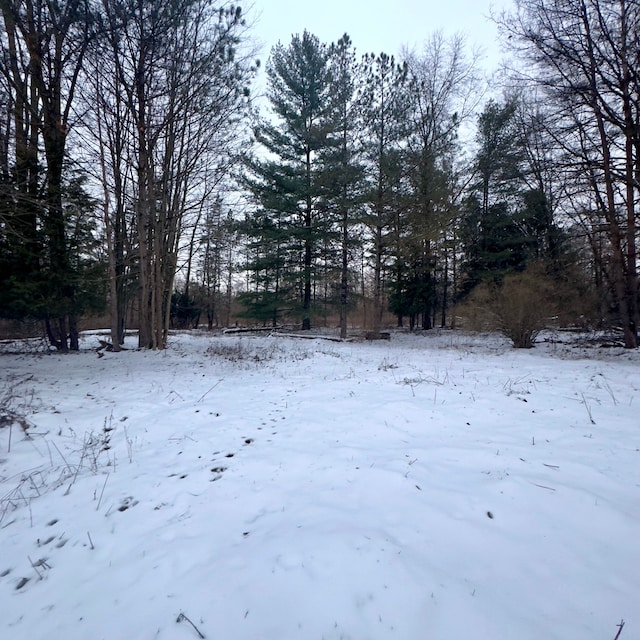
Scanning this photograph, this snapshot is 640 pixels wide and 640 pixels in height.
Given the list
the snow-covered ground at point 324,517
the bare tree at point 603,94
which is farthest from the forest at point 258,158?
the snow-covered ground at point 324,517

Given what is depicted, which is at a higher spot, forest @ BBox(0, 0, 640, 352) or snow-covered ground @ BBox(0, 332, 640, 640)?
forest @ BBox(0, 0, 640, 352)

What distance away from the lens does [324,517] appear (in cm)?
227

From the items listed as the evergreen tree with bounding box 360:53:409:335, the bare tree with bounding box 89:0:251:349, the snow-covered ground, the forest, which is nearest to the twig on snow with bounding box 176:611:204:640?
the snow-covered ground

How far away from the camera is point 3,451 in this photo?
11.5 ft

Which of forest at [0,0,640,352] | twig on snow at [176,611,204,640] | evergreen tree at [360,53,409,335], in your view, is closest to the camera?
twig on snow at [176,611,204,640]

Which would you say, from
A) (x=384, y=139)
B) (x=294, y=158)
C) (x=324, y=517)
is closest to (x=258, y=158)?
(x=294, y=158)

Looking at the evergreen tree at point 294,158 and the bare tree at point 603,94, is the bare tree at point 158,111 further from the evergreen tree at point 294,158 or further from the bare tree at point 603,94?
the bare tree at point 603,94

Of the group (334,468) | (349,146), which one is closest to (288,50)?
(349,146)

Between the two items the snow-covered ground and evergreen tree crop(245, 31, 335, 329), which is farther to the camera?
evergreen tree crop(245, 31, 335, 329)

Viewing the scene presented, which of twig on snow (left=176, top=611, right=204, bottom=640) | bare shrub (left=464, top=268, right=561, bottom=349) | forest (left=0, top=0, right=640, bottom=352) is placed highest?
forest (left=0, top=0, right=640, bottom=352)

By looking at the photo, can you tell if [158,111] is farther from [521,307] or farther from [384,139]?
[521,307]

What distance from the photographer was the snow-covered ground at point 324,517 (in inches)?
61.1

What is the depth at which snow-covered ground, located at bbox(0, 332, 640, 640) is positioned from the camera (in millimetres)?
1553

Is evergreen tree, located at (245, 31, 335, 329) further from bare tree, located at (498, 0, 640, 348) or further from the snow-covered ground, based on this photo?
the snow-covered ground
